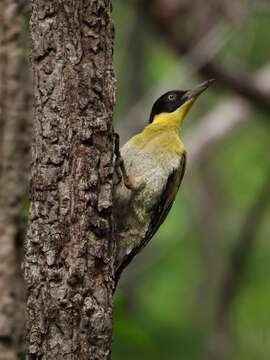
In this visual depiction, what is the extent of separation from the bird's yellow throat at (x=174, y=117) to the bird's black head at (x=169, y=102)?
1.2 inches

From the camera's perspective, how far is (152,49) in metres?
16.7

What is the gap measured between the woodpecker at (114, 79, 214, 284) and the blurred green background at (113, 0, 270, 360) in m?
2.98

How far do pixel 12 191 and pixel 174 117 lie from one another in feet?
14.4

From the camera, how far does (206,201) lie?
49.6 ft

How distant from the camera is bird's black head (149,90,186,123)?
7352 mm

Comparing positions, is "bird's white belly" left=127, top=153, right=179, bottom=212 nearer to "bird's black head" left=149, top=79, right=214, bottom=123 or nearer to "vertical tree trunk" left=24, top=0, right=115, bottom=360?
"bird's black head" left=149, top=79, right=214, bottom=123

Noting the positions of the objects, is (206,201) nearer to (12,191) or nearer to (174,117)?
(174,117)

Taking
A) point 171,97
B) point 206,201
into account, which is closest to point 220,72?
point 171,97

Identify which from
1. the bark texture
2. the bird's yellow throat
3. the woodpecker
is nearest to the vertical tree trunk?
the woodpecker

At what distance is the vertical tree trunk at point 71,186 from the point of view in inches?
182

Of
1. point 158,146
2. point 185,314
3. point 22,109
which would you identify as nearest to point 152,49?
point 185,314

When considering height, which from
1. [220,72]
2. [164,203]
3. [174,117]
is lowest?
[164,203]

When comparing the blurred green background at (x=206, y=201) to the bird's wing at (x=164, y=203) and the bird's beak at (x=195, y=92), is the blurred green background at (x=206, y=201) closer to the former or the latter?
the bird's beak at (x=195, y=92)

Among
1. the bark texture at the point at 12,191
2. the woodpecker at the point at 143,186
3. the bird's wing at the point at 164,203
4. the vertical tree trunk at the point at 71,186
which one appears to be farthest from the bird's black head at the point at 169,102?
the bark texture at the point at 12,191
